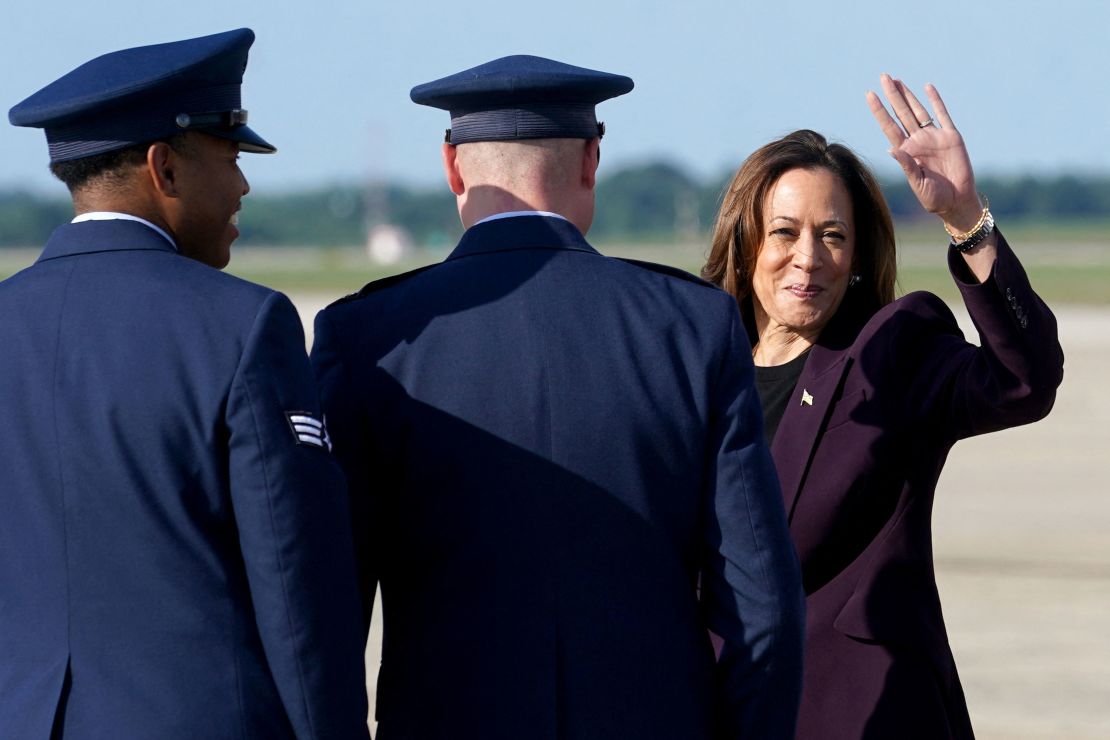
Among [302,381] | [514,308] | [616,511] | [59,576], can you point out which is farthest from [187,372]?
[616,511]

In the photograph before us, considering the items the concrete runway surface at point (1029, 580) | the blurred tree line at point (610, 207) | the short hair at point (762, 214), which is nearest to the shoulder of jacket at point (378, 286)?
the short hair at point (762, 214)

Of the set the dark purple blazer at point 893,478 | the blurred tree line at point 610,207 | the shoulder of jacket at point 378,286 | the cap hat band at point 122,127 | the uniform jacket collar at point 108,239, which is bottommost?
the blurred tree line at point 610,207

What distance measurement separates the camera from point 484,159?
2.72 m

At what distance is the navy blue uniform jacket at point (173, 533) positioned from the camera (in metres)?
2.40

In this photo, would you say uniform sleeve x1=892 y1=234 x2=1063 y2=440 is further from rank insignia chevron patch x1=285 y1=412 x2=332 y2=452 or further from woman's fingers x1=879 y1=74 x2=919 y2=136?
rank insignia chevron patch x1=285 y1=412 x2=332 y2=452

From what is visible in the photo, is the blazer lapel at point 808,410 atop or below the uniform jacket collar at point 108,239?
below

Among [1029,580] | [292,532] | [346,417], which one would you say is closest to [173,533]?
[292,532]

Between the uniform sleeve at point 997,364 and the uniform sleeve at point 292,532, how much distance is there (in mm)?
1326

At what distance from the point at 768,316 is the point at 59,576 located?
78.8 inches

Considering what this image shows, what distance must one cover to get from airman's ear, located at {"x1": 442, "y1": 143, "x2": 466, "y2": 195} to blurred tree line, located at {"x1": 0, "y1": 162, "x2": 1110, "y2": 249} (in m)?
116

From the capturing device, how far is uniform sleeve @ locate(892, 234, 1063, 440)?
3121mm

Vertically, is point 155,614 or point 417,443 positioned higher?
point 417,443

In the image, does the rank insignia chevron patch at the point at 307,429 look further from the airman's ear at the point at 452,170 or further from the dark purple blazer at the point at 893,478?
the dark purple blazer at the point at 893,478

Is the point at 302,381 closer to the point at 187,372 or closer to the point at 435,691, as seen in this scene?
the point at 187,372
